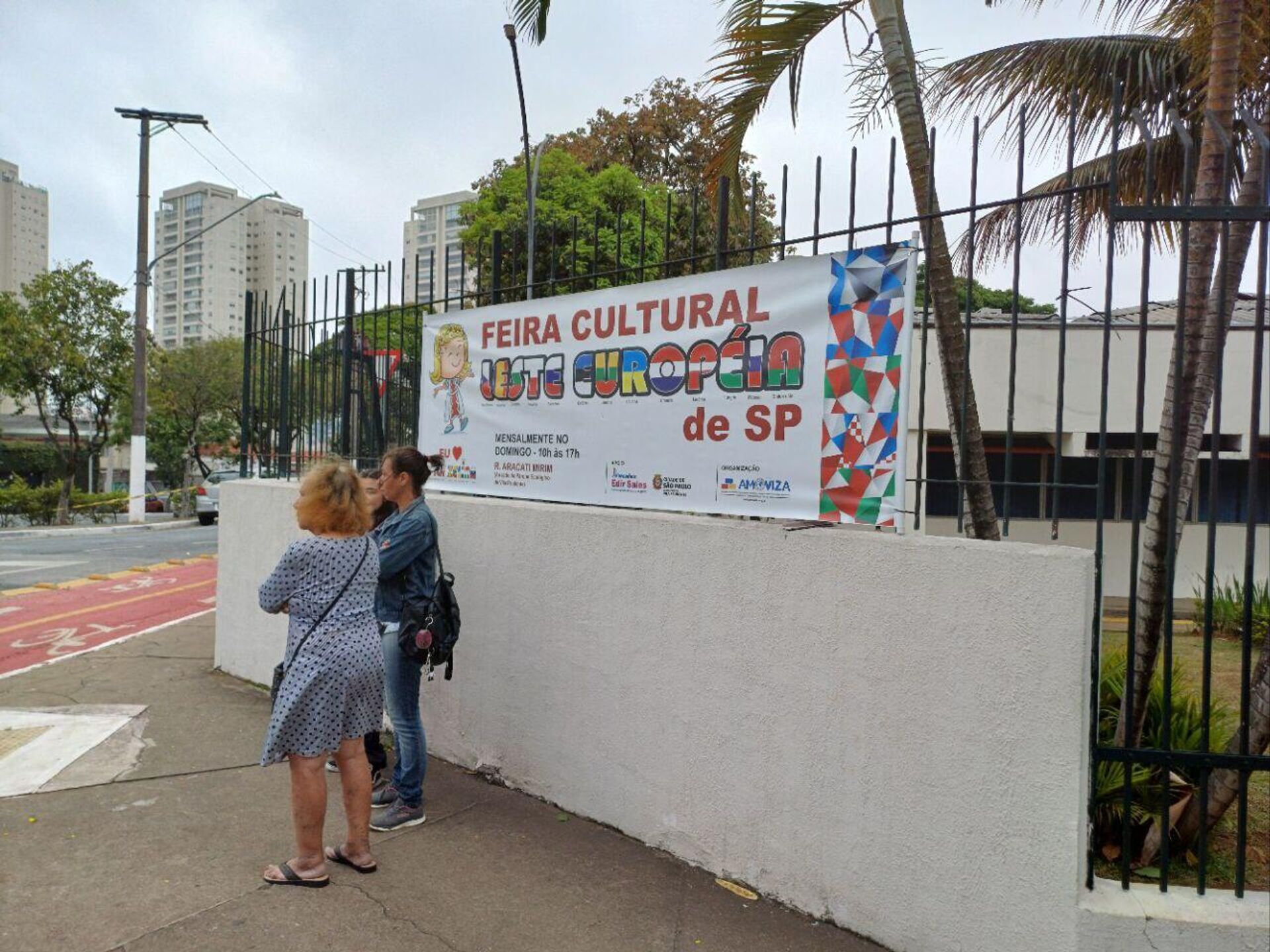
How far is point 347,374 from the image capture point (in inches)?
246

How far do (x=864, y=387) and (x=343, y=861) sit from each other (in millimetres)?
2802

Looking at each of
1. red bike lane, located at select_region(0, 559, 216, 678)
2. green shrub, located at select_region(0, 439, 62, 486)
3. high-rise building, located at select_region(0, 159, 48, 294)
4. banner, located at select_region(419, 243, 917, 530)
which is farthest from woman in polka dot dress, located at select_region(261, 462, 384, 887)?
high-rise building, located at select_region(0, 159, 48, 294)

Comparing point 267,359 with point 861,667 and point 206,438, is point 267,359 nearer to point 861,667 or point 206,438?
point 861,667

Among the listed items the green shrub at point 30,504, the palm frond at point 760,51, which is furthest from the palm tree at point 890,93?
the green shrub at point 30,504

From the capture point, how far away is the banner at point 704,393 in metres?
3.54

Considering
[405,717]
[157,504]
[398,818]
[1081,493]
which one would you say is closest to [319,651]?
[405,717]

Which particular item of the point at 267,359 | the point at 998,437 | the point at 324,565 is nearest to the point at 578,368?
the point at 324,565

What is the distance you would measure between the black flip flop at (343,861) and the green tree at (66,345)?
1029 inches

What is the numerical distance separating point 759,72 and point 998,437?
33.8 feet

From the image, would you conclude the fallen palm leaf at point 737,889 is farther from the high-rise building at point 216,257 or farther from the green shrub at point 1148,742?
the high-rise building at point 216,257

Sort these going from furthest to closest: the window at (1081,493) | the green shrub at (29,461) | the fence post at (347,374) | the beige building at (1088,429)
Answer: the green shrub at (29,461) < the window at (1081,493) < the beige building at (1088,429) < the fence post at (347,374)

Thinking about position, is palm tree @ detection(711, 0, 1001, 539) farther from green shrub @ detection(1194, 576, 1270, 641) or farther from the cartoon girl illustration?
green shrub @ detection(1194, 576, 1270, 641)

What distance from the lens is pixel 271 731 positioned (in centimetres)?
356

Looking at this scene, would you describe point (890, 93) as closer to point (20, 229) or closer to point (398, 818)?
point (398, 818)
